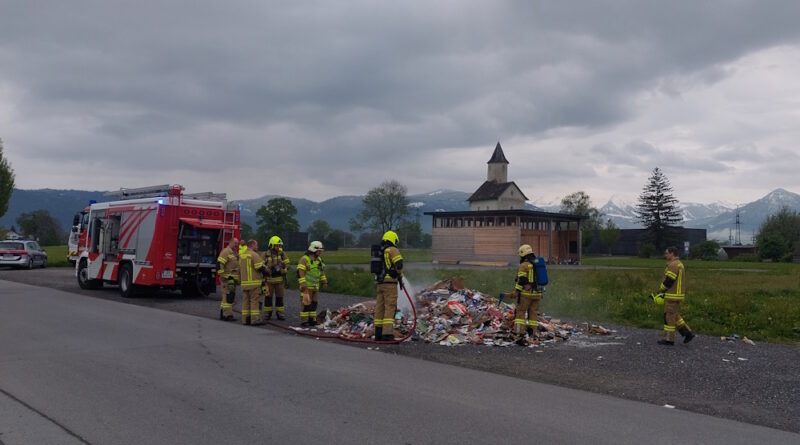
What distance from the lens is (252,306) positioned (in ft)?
43.2

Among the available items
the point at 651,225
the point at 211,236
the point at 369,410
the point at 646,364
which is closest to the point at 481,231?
the point at 211,236

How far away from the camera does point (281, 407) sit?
6.49 meters

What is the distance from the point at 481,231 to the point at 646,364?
35972mm

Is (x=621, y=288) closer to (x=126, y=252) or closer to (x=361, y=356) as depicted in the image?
(x=361, y=356)

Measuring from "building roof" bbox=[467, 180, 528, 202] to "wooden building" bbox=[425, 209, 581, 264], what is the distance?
26.3 meters

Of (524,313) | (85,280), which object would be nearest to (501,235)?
(85,280)

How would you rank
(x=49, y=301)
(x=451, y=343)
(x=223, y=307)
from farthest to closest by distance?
1. (x=49, y=301)
2. (x=223, y=307)
3. (x=451, y=343)

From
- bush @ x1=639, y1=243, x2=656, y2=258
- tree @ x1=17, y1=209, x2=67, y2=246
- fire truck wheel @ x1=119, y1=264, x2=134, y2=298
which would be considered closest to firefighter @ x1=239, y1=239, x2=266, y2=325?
fire truck wheel @ x1=119, y1=264, x2=134, y2=298

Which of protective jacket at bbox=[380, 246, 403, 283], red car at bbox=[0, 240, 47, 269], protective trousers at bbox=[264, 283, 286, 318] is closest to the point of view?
protective jacket at bbox=[380, 246, 403, 283]

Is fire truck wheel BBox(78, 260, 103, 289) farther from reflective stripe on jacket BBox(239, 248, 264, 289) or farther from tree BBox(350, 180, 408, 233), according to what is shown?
tree BBox(350, 180, 408, 233)

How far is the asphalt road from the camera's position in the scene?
5645 mm

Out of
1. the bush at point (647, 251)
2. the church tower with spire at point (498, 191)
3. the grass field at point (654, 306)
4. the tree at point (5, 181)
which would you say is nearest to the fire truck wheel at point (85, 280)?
the grass field at point (654, 306)

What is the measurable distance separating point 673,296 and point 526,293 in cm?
266

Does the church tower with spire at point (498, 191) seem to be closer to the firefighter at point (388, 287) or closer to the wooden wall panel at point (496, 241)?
the wooden wall panel at point (496, 241)
